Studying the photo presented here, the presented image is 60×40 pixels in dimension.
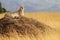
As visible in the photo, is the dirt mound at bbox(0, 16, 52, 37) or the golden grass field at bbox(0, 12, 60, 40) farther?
the golden grass field at bbox(0, 12, 60, 40)

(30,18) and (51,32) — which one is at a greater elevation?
(30,18)

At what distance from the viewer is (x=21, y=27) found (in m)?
2.19

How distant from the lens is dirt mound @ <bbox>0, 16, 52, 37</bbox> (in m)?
2.14

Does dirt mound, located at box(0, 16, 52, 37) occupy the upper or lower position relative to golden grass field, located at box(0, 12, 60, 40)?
lower

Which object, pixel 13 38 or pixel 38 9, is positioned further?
pixel 38 9

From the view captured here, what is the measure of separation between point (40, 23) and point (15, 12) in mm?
302

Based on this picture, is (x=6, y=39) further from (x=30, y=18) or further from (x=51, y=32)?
(x=51, y=32)

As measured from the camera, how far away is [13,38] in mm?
2115

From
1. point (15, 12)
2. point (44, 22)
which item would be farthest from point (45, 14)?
point (15, 12)

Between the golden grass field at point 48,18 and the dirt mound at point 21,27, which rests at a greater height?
the golden grass field at point 48,18

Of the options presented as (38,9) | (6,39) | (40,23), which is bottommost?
(6,39)

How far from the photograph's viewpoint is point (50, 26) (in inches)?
89.0

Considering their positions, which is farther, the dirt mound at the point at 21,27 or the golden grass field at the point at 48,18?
the golden grass field at the point at 48,18

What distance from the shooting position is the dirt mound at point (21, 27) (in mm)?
2145
